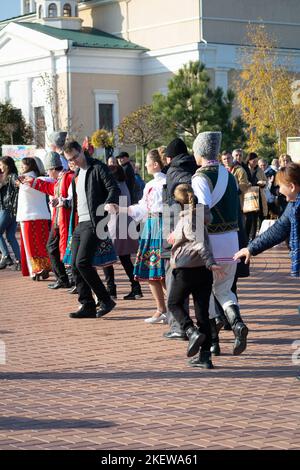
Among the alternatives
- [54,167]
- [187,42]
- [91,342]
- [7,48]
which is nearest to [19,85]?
[7,48]

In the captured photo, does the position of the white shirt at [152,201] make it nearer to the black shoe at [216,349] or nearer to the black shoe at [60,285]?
the black shoe at [216,349]

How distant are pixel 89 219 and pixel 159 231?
0.88 m

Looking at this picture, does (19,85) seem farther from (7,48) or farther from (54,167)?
(54,167)

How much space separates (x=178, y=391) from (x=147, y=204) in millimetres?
3502

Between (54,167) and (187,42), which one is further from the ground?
(187,42)

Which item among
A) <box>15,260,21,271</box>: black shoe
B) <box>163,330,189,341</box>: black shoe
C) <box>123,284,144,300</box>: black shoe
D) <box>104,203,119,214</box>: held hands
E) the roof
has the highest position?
the roof

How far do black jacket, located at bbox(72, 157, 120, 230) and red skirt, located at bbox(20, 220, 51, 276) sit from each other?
411 centimetres

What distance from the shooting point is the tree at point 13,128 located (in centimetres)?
4678

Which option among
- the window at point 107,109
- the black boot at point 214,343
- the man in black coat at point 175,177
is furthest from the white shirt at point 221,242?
the window at point 107,109

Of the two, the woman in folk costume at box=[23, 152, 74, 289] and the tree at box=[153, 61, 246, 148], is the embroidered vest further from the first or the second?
the tree at box=[153, 61, 246, 148]

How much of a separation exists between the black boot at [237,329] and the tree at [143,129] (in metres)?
27.4

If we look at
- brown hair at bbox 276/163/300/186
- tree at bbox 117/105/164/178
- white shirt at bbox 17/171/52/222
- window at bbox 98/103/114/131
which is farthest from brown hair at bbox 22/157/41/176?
window at bbox 98/103/114/131

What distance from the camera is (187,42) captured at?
178ft

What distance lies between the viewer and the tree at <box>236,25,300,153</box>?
42594mm
